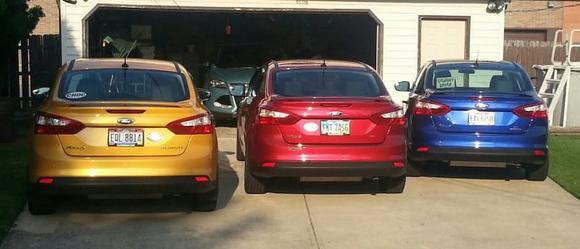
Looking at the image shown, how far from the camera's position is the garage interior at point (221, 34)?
19.5 m

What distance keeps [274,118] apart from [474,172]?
3676 millimetres

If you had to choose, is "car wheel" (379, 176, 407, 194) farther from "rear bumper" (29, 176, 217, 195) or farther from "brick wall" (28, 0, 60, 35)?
"brick wall" (28, 0, 60, 35)

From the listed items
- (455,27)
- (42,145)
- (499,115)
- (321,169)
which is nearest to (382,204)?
(321,169)

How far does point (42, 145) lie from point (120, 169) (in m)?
0.72

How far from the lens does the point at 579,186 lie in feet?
29.8

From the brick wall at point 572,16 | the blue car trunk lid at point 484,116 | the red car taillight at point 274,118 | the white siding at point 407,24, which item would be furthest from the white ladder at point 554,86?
the brick wall at point 572,16

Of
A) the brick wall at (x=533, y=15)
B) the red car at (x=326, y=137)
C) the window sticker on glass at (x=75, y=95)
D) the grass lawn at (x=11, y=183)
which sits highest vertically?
the brick wall at (x=533, y=15)

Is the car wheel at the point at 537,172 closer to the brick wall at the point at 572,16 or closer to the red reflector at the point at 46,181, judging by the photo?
the red reflector at the point at 46,181

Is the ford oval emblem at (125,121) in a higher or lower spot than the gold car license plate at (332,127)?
higher

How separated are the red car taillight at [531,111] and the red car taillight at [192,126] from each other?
3822 mm

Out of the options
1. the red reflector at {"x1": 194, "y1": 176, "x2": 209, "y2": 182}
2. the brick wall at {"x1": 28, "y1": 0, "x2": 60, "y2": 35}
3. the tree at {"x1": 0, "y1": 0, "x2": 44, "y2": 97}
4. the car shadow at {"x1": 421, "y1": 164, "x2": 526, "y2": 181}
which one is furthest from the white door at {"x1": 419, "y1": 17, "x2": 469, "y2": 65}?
the brick wall at {"x1": 28, "y1": 0, "x2": 60, "y2": 35}

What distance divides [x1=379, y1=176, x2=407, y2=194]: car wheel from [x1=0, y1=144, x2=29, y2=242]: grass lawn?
387 cm

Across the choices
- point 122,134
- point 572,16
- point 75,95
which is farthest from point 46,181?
point 572,16

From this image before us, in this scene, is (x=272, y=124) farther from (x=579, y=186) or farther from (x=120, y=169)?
(x=579, y=186)
